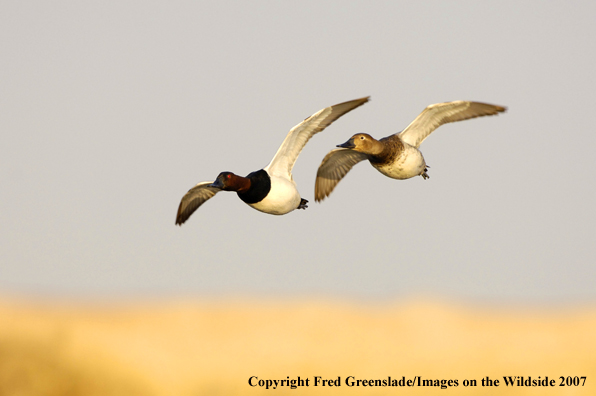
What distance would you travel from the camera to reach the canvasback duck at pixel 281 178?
13.2 metres

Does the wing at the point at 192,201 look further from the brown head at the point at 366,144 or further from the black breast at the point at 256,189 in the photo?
the brown head at the point at 366,144

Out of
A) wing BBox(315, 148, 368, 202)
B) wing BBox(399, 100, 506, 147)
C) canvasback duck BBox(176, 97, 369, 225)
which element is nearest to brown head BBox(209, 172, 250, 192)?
canvasback duck BBox(176, 97, 369, 225)

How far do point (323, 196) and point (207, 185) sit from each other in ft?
9.84

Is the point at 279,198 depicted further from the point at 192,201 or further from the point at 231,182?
the point at 192,201

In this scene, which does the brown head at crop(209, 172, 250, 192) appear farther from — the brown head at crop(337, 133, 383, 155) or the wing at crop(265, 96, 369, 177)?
the brown head at crop(337, 133, 383, 155)

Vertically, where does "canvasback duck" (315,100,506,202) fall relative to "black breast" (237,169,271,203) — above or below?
above

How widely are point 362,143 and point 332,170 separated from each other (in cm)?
207

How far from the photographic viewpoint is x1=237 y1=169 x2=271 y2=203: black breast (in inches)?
523

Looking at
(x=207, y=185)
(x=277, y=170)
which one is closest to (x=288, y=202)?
(x=277, y=170)

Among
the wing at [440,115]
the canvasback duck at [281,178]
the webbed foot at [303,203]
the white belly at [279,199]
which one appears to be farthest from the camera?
the webbed foot at [303,203]

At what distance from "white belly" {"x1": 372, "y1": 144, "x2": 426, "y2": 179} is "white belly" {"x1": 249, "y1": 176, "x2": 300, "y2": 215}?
217 centimetres

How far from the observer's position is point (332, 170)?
16.0 meters

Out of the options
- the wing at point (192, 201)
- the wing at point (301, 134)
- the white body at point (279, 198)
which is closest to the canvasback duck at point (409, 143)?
the wing at point (301, 134)

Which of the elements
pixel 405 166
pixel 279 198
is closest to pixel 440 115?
pixel 405 166
